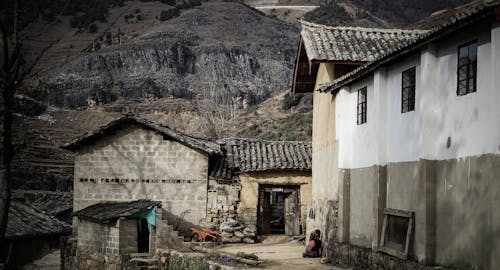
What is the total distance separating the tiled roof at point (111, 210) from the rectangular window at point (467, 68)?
13.0 m

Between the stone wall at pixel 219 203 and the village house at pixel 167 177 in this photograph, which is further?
the stone wall at pixel 219 203

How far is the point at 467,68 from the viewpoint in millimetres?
10680

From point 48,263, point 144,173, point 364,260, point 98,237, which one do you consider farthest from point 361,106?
point 48,263

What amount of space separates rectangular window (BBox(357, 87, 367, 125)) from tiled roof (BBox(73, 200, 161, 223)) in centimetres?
889

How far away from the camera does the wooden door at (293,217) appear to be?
2594 centimetres

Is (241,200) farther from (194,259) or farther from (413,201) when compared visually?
(413,201)

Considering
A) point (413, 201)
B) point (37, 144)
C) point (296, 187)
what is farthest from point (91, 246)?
point (37, 144)

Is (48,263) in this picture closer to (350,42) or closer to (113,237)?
(113,237)

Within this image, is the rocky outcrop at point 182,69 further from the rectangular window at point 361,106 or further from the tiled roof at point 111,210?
the rectangular window at point 361,106

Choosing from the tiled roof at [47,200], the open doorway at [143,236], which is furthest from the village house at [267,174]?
the tiled roof at [47,200]

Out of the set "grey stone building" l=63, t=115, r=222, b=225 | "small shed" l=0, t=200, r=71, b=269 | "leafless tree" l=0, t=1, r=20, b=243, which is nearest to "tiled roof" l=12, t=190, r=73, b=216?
"small shed" l=0, t=200, r=71, b=269

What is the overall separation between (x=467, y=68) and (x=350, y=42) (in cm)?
925

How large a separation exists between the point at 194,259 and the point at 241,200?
6.77m

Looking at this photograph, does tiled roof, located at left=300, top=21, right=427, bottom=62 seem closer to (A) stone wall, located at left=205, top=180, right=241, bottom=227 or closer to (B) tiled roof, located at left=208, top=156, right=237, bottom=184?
(B) tiled roof, located at left=208, top=156, right=237, bottom=184
